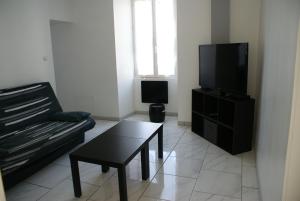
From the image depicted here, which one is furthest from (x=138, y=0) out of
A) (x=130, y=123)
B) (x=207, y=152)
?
(x=207, y=152)

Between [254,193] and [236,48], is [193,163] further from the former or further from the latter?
[236,48]

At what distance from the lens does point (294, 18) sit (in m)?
1.21

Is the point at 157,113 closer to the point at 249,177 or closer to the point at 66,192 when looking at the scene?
the point at 249,177

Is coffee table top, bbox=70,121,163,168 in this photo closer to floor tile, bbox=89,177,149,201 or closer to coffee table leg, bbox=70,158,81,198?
coffee table leg, bbox=70,158,81,198

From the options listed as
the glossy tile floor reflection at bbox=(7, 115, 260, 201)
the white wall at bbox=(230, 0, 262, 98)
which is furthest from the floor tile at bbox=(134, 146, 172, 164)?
the white wall at bbox=(230, 0, 262, 98)

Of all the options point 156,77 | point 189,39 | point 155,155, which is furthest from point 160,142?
point 156,77

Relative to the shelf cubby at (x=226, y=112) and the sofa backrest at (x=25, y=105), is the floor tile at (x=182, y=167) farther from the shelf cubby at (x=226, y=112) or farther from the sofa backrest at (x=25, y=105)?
the sofa backrest at (x=25, y=105)

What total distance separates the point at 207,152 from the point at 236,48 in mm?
1447

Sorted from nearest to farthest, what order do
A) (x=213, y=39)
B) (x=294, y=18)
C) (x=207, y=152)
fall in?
(x=294, y=18) → (x=207, y=152) → (x=213, y=39)

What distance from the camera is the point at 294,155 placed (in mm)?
1226

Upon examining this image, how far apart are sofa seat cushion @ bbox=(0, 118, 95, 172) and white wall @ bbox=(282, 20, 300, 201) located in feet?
7.59

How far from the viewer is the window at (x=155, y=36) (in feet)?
15.5

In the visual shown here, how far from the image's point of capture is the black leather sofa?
2.38 meters

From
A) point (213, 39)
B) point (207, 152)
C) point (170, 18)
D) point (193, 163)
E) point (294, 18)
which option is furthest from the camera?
point (170, 18)
